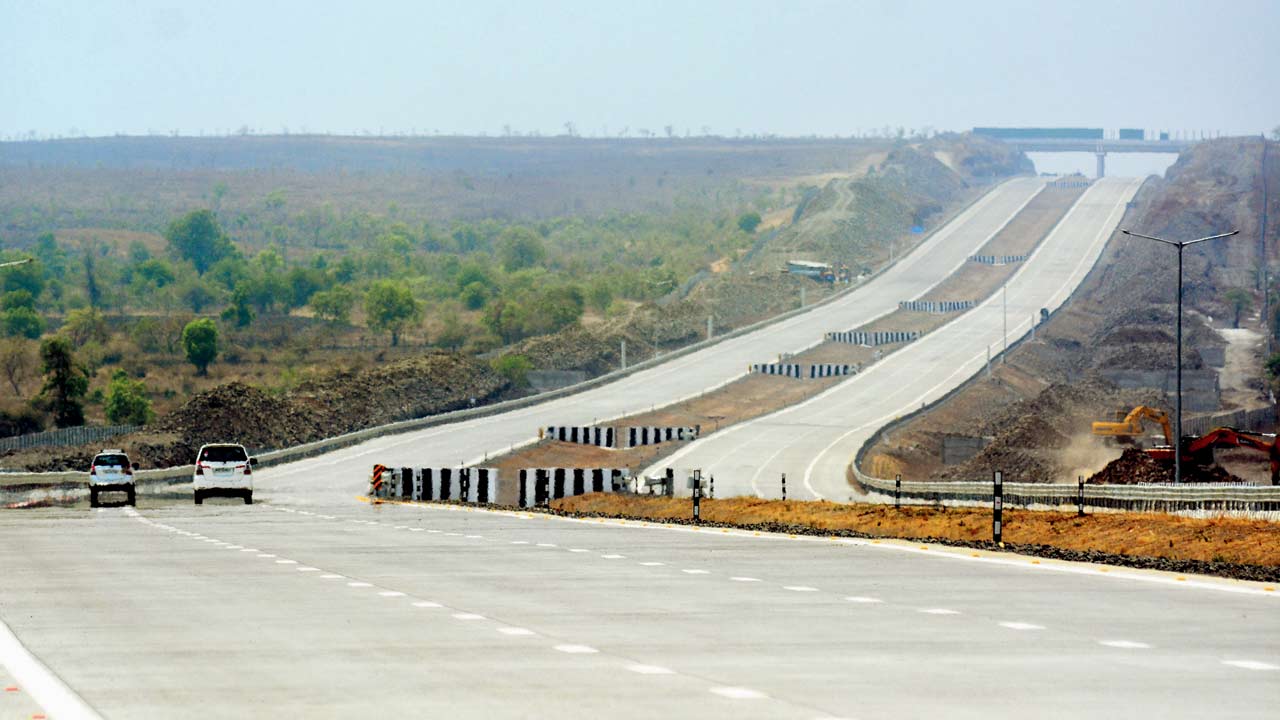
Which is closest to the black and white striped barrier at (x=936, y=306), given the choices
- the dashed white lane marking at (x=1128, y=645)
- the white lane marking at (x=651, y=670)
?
the dashed white lane marking at (x=1128, y=645)

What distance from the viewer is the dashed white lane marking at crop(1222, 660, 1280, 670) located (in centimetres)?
1268

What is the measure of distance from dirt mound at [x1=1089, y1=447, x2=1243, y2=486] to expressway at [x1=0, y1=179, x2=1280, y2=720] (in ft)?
121

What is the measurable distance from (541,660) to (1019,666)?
3.44 metres

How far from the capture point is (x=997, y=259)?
187 meters

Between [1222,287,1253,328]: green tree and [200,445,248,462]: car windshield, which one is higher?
[1222,287,1253,328]: green tree

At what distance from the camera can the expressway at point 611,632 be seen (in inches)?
440

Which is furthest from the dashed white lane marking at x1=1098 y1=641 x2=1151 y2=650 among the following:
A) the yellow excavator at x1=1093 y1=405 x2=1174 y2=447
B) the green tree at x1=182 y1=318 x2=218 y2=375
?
the green tree at x1=182 y1=318 x2=218 y2=375

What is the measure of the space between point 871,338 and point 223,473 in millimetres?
91370

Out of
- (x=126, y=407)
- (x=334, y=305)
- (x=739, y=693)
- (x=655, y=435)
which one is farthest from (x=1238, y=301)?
(x=739, y=693)

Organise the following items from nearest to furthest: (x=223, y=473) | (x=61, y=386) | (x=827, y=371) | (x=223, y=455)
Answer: (x=223, y=473), (x=223, y=455), (x=61, y=386), (x=827, y=371)

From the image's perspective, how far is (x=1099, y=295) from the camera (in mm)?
159750

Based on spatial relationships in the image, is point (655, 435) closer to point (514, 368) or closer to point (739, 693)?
point (514, 368)

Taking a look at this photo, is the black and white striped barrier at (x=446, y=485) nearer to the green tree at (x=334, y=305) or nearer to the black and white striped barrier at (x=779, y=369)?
the black and white striped barrier at (x=779, y=369)

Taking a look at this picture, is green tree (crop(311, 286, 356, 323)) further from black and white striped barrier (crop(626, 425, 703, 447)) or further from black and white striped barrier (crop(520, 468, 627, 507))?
black and white striped barrier (crop(520, 468, 627, 507))
